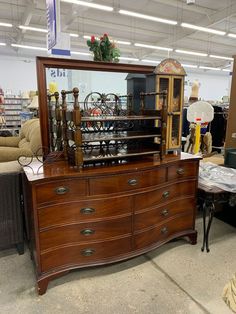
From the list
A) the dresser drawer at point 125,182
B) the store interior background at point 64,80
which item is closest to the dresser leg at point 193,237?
the dresser drawer at point 125,182

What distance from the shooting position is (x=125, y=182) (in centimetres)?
190

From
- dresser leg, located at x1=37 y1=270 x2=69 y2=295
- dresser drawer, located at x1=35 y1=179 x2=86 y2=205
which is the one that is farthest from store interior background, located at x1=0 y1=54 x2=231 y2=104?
dresser leg, located at x1=37 y1=270 x2=69 y2=295

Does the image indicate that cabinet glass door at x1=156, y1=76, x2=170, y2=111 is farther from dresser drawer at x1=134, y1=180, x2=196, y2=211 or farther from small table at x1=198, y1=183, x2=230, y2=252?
small table at x1=198, y1=183, x2=230, y2=252

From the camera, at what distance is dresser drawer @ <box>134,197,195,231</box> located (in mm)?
2041

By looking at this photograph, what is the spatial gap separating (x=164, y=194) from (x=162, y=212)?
0.17m

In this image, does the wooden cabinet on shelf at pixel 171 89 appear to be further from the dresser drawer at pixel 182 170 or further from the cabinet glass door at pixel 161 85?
the dresser drawer at pixel 182 170

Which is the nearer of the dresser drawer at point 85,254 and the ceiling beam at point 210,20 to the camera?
the dresser drawer at point 85,254

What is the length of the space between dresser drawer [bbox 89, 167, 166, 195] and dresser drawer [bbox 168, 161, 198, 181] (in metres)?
0.12

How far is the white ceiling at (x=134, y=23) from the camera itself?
6.51 meters

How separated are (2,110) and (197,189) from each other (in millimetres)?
6919

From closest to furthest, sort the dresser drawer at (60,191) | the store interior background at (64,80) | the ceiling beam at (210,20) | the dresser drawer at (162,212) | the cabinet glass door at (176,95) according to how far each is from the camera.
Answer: the dresser drawer at (60,191) < the dresser drawer at (162,212) < the cabinet glass door at (176,95) < the store interior background at (64,80) < the ceiling beam at (210,20)

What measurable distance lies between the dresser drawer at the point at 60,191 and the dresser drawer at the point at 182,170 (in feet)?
2.74

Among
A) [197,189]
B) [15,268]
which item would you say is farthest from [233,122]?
[15,268]

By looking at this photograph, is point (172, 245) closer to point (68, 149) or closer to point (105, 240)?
point (105, 240)
